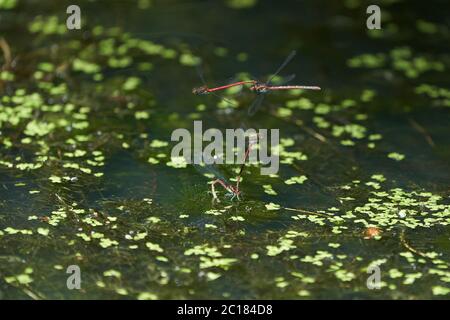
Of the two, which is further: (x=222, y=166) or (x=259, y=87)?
(x=222, y=166)

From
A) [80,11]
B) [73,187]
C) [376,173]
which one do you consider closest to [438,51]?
[376,173]

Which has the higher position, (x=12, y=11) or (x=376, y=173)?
(x=12, y=11)

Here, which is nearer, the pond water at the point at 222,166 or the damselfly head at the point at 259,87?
the pond water at the point at 222,166

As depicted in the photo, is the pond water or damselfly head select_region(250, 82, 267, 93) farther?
damselfly head select_region(250, 82, 267, 93)

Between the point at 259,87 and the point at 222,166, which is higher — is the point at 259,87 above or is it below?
above
